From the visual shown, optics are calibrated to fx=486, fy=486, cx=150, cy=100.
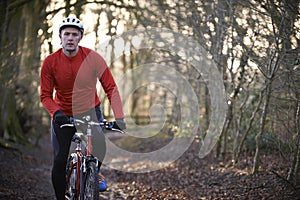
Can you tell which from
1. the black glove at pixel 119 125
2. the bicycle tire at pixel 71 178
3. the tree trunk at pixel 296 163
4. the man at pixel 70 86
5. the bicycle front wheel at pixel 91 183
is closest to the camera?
the bicycle front wheel at pixel 91 183

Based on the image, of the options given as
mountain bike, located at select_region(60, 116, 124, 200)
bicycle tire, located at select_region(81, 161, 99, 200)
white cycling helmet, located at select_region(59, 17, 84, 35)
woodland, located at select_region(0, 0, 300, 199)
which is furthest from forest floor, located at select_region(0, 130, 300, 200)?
white cycling helmet, located at select_region(59, 17, 84, 35)

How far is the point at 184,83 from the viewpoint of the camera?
14094mm

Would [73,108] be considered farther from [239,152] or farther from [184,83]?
[184,83]

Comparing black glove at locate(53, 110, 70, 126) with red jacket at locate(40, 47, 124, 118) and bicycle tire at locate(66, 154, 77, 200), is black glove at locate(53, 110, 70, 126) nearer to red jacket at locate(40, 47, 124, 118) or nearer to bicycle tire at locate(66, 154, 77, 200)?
red jacket at locate(40, 47, 124, 118)

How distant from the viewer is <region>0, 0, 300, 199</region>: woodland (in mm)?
6820

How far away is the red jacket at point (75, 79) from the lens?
17.2 ft

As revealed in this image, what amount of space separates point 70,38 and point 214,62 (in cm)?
493

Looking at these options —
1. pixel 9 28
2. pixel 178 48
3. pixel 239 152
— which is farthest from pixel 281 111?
pixel 9 28

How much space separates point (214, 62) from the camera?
9.69 metres

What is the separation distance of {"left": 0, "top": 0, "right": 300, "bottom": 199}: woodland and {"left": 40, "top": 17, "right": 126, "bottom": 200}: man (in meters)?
2.36

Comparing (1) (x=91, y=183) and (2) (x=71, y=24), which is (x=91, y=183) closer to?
(1) (x=91, y=183)

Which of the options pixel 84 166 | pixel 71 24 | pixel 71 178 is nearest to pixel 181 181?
pixel 71 178

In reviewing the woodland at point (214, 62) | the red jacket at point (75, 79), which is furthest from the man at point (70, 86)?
the woodland at point (214, 62)

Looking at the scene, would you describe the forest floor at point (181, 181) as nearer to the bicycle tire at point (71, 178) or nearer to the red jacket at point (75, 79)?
the bicycle tire at point (71, 178)
